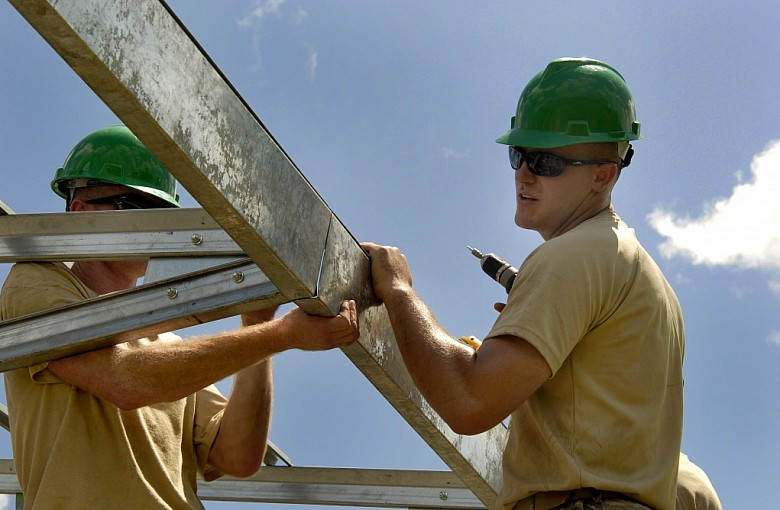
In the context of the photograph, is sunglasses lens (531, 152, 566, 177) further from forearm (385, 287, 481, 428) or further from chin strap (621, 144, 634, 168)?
forearm (385, 287, 481, 428)

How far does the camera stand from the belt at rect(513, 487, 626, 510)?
3.19 metres

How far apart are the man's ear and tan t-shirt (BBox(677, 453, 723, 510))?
3.97 feet

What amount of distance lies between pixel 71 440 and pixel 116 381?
344 mm

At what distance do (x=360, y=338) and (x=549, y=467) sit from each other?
80 cm

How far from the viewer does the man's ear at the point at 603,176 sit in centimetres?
365

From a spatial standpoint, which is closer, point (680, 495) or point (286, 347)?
point (286, 347)

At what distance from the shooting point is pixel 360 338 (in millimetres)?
3668

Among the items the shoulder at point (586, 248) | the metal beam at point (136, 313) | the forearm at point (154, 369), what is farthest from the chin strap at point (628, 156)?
the forearm at point (154, 369)

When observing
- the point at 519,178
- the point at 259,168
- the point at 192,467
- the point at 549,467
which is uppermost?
the point at 519,178

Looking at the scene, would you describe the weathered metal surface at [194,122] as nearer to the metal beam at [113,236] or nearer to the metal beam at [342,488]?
the metal beam at [113,236]

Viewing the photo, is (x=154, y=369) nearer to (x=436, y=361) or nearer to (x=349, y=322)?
(x=349, y=322)

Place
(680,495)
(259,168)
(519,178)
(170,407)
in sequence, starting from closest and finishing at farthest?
(259,168) → (519,178) → (680,495) → (170,407)

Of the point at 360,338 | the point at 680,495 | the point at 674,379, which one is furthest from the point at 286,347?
the point at 680,495

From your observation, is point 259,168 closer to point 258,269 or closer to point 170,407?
point 258,269
